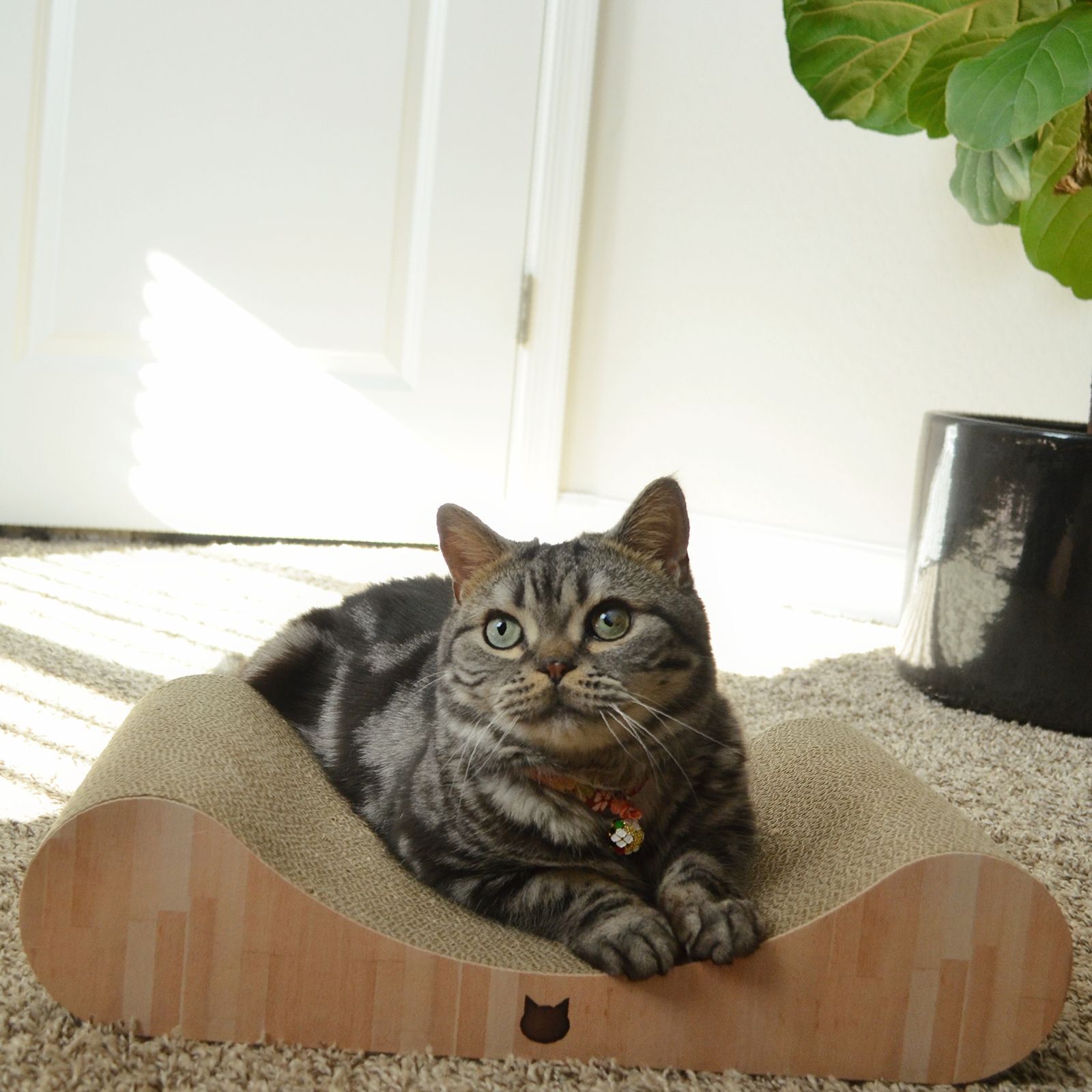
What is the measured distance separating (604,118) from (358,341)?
77 centimetres

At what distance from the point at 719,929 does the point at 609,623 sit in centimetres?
26

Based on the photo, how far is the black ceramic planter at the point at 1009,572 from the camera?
1.89 m

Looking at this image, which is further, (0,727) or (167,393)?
(167,393)

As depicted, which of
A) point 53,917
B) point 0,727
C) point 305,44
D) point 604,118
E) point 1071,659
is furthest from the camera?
point 604,118

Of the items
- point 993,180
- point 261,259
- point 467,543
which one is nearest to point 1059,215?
point 993,180

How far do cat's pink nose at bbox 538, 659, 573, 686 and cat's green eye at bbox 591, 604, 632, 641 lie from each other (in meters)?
0.05

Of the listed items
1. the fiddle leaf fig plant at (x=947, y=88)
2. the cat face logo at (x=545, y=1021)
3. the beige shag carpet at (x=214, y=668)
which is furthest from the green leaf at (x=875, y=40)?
the cat face logo at (x=545, y=1021)

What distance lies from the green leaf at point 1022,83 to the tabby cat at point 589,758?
83 cm

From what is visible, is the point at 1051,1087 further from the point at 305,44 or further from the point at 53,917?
the point at 305,44

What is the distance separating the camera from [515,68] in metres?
2.74

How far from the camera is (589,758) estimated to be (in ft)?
3.40

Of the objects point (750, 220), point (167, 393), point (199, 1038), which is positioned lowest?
point (199, 1038)

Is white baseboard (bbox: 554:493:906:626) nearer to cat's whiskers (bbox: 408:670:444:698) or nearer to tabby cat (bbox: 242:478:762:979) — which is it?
cat's whiskers (bbox: 408:670:444:698)

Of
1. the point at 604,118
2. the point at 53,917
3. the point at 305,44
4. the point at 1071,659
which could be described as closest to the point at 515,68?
the point at 604,118
